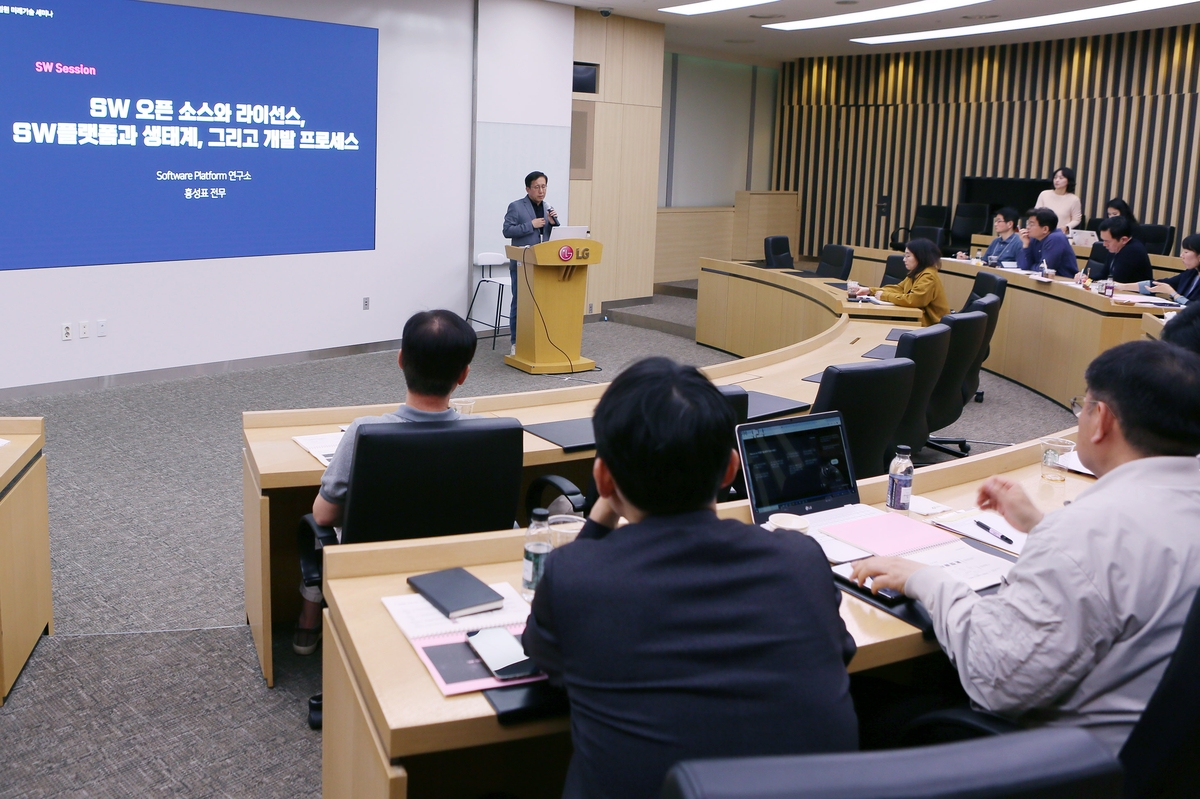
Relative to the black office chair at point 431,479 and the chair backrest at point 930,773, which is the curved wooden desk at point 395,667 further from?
the chair backrest at point 930,773

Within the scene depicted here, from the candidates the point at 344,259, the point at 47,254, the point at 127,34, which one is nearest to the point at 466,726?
the point at 47,254

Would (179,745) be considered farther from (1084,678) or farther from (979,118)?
(979,118)

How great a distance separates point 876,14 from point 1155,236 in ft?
11.8

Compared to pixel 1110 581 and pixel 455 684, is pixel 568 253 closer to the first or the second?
pixel 455 684

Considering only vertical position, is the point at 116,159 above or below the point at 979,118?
below

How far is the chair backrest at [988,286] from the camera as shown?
6.72 meters

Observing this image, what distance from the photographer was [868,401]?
13.1ft

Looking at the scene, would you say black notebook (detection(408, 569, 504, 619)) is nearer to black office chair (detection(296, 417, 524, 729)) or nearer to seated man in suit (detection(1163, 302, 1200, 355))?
black office chair (detection(296, 417, 524, 729))

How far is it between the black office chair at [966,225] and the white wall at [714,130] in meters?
3.87

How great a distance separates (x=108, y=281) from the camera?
7277mm

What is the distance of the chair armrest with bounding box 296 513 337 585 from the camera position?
285 centimetres

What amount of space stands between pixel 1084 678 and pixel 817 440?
1.08 meters

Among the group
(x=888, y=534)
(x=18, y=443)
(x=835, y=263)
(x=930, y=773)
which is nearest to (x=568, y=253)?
(x=835, y=263)

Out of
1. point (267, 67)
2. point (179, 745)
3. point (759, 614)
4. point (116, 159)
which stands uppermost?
point (267, 67)
